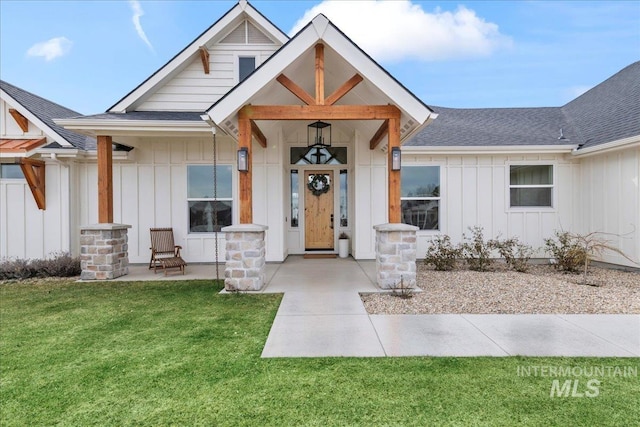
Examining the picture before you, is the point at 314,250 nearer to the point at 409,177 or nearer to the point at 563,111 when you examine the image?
the point at 409,177

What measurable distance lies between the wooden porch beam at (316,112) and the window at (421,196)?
3.56 meters

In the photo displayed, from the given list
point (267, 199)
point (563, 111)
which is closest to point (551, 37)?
point (563, 111)

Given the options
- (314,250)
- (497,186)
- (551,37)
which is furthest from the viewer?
(551,37)

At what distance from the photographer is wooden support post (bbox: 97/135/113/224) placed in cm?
693

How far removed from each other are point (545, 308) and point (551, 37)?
2027cm

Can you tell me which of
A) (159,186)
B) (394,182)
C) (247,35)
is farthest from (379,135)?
(159,186)

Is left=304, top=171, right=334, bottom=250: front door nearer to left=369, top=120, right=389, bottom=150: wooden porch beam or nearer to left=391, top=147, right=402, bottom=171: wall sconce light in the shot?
left=369, top=120, right=389, bottom=150: wooden porch beam

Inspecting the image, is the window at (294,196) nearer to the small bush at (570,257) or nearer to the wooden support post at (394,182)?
the wooden support post at (394,182)

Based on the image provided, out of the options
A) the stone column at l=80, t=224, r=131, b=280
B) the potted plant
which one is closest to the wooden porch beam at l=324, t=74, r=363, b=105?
the potted plant

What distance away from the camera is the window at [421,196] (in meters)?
9.20

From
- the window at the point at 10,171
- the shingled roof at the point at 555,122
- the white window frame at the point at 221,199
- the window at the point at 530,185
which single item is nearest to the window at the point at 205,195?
the white window frame at the point at 221,199

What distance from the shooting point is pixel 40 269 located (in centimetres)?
731

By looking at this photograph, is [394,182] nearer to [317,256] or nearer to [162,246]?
[317,256]

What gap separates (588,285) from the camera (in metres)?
6.19
